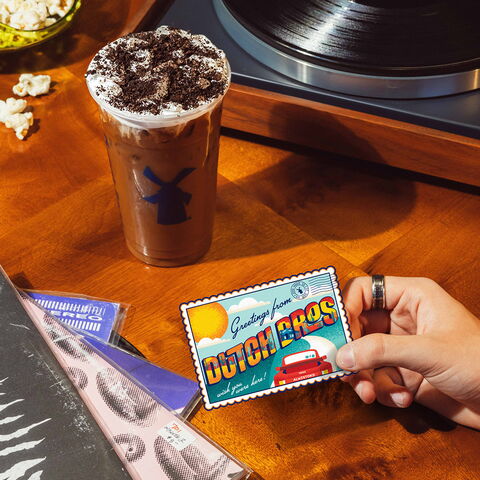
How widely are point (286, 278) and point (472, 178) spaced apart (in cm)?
37

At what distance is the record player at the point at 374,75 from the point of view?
1.03 metres

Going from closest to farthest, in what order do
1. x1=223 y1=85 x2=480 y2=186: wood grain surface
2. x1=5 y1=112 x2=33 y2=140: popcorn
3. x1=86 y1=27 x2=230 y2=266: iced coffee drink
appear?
x1=86 y1=27 x2=230 y2=266: iced coffee drink, x1=223 y1=85 x2=480 y2=186: wood grain surface, x1=5 y1=112 x2=33 y2=140: popcorn

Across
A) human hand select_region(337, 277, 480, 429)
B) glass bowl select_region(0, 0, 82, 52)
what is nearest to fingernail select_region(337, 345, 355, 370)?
human hand select_region(337, 277, 480, 429)

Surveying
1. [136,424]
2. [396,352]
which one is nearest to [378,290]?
[396,352]

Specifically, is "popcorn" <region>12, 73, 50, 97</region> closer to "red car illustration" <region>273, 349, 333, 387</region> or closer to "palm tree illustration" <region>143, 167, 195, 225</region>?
"palm tree illustration" <region>143, 167, 195, 225</region>

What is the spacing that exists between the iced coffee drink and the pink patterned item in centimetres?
20

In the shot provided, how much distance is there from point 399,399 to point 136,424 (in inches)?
13.3

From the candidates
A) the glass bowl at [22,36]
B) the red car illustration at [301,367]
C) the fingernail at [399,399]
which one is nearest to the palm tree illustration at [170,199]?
the red car illustration at [301,367]

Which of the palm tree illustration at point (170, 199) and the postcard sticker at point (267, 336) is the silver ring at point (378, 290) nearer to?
the postcard sticker at point (267, 336)

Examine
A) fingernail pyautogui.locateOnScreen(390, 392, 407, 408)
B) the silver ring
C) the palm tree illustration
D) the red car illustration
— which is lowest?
fingernail pyautogui.locateOnScreen(390, 392, 407, 408)

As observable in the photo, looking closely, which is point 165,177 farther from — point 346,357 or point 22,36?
point 22,36

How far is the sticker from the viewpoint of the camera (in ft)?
2.71

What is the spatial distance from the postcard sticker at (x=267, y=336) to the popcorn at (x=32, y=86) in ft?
1.84

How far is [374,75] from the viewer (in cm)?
104
